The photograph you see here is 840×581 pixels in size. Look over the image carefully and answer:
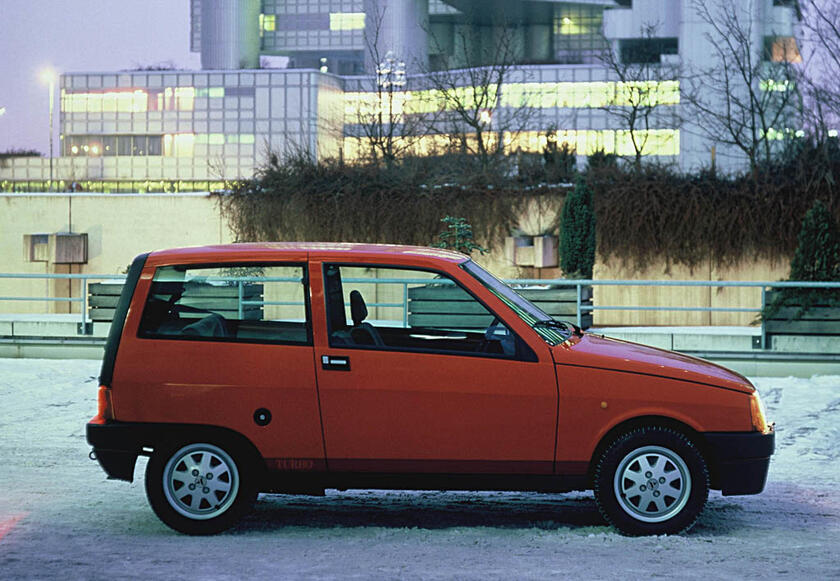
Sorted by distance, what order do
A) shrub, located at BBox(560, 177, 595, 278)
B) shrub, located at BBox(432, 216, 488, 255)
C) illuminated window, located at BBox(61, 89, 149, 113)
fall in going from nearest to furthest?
1. shrub, located at BBox(560, 177, 595, 278)
2. shrub, located at BBox(432, 216, 488, 255)
3. illuminated window, located at BBox(61, 89, 149, 113)

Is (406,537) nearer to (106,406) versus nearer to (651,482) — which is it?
(651,482)

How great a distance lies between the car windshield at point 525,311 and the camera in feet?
24.9

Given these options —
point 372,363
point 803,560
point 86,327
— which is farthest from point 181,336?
point 86,327

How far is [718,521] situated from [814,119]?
72.1ft

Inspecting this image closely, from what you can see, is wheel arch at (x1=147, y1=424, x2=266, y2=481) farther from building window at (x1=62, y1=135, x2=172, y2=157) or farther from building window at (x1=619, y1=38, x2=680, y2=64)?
building window at (x1=62, y1=135, x2=172, y2=157)

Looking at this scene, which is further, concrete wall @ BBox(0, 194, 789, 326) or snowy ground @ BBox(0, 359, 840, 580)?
concrete wall @ BBox(0, 194, 789, 326)

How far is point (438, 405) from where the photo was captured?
739cm

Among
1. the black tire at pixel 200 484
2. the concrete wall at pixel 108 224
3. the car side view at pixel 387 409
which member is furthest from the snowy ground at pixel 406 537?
the concrete wall at pixel 108 224

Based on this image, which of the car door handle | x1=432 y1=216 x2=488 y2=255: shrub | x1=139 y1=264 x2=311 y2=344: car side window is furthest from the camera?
x1=432 y1=216 x2=488 y2=255: shrub

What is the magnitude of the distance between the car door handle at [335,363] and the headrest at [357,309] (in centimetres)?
30

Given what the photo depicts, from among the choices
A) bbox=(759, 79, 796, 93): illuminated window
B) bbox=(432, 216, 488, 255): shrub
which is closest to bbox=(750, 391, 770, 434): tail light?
bbox=(432, 216, 488, 255): shrub

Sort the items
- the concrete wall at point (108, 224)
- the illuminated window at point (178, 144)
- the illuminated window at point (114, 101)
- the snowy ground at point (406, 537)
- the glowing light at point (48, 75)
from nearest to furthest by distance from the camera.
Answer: the snowy ground at point (406, 537) < the concrete wall at point (108, 224) < the glowing light at point (48, 75) < the illuminated window at point (114, 101) < the illuminated window at point (178, 144)

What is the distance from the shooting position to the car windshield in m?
7.58

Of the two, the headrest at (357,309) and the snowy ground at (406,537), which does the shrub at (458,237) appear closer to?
the snowy ground at (406,537)
